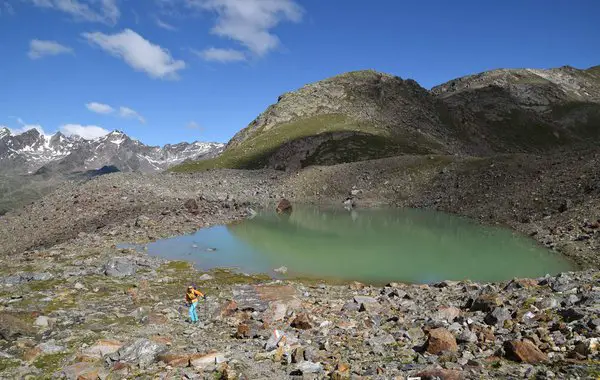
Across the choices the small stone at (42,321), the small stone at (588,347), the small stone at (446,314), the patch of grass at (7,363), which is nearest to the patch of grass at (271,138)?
the small stone at (42,321)

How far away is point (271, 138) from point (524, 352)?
138 m

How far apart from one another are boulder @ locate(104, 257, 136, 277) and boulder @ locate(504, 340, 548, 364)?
836 inches

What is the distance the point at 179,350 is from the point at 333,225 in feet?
126

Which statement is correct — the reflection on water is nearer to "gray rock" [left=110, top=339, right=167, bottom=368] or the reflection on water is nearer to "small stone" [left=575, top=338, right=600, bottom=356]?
"small stone" [left=575, top=338, right=600, bottom=356]

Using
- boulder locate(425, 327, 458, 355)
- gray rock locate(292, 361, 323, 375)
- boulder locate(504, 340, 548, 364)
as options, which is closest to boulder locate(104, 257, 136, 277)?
gray rock locate(292, 361, 323, 375)

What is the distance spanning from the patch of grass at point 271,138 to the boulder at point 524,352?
364 ft

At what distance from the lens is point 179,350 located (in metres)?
14.6

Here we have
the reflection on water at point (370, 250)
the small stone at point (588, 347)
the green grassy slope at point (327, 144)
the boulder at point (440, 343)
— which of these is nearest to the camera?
the small stone at point (588, 347)

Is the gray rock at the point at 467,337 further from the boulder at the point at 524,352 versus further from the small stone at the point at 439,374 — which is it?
the small stone at the point at 439,374

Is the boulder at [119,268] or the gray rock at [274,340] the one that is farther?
the boulder at [119,268]

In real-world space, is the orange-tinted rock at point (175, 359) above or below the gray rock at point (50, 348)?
below

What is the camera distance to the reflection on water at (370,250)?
30250 millimetres

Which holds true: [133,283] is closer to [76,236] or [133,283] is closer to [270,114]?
[76,236]

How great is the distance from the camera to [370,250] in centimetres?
3750
